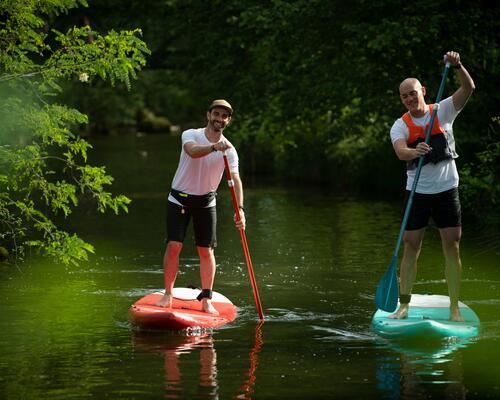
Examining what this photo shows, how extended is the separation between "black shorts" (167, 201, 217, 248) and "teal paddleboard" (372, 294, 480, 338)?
5.20 ft

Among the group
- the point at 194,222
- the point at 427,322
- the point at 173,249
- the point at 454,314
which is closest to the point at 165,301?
the point at 173,249

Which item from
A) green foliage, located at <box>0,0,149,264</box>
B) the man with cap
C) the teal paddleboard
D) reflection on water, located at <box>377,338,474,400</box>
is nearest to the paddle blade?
the teal paddleboard

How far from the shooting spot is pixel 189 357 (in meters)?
8.90

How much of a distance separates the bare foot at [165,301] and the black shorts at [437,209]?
2159 mm

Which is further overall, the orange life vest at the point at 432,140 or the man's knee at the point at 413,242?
the man's knee at the point at 413,242

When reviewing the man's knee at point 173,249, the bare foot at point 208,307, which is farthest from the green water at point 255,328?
the man's knee at point 173,249

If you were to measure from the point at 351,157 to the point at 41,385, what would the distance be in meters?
18.6

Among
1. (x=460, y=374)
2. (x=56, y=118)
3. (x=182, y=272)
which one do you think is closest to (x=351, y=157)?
(x=182, y=272)

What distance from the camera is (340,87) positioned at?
71.1 ft

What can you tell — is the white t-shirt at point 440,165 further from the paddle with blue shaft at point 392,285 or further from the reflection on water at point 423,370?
the reflection on water at point 423,370

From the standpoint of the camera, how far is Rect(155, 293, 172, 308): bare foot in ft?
34.0

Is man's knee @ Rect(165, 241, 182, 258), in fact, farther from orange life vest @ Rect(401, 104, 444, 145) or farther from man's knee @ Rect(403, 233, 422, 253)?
orange life vest @ Rect(401, 104, 444, 145)

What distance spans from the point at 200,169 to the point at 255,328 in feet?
4.61

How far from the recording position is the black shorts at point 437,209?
963cm
